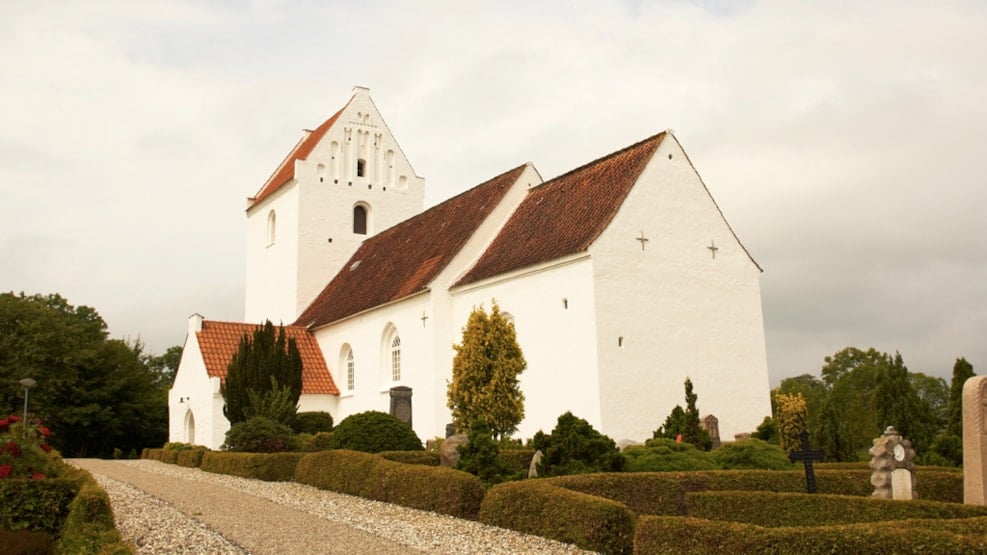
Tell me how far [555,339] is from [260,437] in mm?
6661

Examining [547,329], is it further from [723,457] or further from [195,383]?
[195,383]

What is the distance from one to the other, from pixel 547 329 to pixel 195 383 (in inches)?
510

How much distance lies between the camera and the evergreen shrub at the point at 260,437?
59.1 feet

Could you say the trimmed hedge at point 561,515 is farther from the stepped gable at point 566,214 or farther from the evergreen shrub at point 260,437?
→ the evergreen shrub at point 260,437

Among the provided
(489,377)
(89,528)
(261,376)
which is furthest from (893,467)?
(261,376)

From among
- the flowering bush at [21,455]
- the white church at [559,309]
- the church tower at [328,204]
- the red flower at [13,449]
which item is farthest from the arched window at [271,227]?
the red flower at [13,449]

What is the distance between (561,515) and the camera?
8.65 meters

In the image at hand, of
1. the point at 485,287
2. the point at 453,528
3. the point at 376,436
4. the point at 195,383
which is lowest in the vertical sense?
the point at 453,528

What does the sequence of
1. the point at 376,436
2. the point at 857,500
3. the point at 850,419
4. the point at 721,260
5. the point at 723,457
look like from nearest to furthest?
the point at 857,500 < the point at 723,457 < the point at 376,436 < the point at 721,260 < the point at 850,419

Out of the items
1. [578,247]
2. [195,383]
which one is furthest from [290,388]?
[578,247]

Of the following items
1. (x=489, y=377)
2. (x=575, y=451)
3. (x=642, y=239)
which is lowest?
(x=575, y=451)

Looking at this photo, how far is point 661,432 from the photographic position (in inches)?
632

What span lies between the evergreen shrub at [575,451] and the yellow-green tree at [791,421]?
774cm

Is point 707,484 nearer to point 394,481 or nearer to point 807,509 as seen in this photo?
point 807,509
